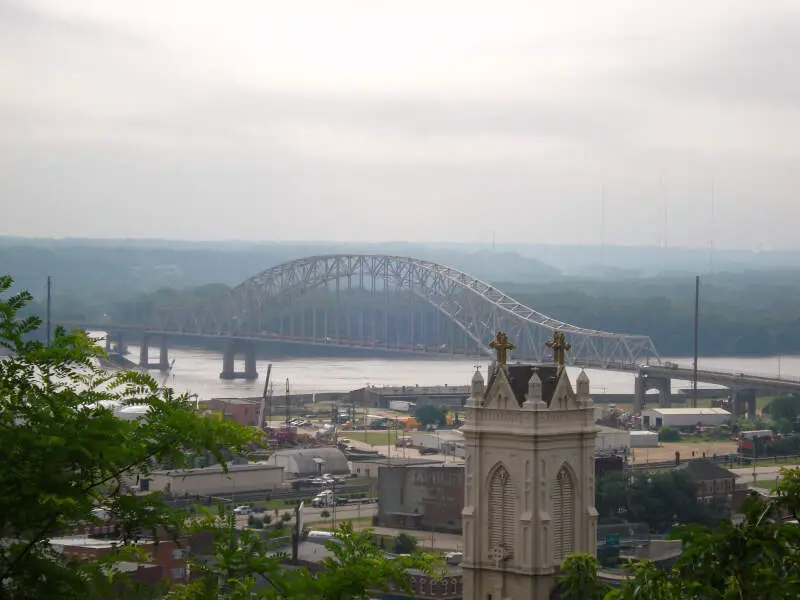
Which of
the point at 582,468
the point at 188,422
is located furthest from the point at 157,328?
the point at 188,422

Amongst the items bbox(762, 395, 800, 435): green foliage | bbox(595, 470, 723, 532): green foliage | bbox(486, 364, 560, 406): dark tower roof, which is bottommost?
bbox(595, 470, 723, 532): green foliage

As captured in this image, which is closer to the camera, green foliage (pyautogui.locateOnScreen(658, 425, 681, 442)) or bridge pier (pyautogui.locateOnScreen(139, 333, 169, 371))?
green foliage (pyautogui.locateOnScreen(658, 425, 681, 442))

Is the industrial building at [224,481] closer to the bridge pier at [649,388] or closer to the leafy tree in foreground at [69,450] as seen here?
the bridge pier at [649,388]

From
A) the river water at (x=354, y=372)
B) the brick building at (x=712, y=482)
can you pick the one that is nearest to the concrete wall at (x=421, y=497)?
the brick building at (x=712, y=482)

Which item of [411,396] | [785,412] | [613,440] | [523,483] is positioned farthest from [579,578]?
[411,396]

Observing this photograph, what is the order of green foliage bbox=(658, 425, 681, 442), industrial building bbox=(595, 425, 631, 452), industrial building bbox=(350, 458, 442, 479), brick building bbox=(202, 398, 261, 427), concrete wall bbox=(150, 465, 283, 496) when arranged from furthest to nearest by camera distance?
brick building bbox=(202, 398, 261, 427), green foliage bbox=(658, 425, 681, 442), industrial building bbox=(595, 425, 631, 452), industrial building bbox=(350, 458, 442, 479), concrete wall bbox=(150, 465, 283, 496)

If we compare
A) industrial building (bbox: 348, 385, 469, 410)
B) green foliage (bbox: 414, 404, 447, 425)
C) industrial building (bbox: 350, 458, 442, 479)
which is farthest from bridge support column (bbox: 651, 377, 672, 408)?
industrial building (bbox: 350, 458, 442, 479)

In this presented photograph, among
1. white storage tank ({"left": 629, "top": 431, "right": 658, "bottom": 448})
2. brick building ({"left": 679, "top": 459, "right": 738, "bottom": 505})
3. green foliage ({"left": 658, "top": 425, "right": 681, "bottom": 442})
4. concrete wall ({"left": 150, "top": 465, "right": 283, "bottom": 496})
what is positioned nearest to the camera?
concrete wall ({"left": 150, "top": 465, "right": 283, "bottom": 496})

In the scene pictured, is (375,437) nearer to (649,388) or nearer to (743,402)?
(743,402)

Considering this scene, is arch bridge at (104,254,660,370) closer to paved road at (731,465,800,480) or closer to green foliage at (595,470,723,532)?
paved road at (731,465,800,480)
